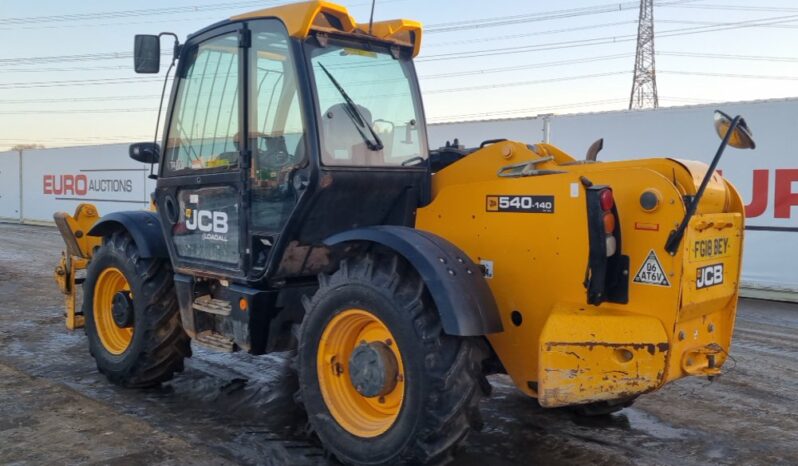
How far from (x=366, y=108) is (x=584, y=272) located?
1757 millimetres

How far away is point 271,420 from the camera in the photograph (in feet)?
15.6

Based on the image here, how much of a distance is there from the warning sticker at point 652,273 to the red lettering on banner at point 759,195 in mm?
7630

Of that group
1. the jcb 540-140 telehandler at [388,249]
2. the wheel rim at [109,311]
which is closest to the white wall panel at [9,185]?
the wheel rim at [109,311]

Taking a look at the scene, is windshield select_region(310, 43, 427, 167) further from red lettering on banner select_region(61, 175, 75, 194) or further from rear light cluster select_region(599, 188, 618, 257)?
red lettering on banner select_region(61, 175, 75, 194)

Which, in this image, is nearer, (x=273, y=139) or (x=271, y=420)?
(x=273, y=139)

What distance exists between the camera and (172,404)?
16.8 feet

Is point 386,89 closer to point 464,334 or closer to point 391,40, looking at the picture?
point 391,40

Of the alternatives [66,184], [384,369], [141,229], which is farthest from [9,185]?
[384,369]

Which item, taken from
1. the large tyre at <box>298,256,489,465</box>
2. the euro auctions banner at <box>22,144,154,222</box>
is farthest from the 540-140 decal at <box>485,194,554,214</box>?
the euro auctions banner at <box>22,144,154,222</box>

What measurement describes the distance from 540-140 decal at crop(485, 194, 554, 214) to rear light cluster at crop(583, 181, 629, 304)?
0.28 metres

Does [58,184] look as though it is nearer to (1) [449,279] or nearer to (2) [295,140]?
(2) [295,140]

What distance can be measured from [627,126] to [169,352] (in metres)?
8.07

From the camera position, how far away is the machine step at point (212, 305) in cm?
468

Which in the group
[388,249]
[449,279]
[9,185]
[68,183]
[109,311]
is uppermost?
[388,249]
